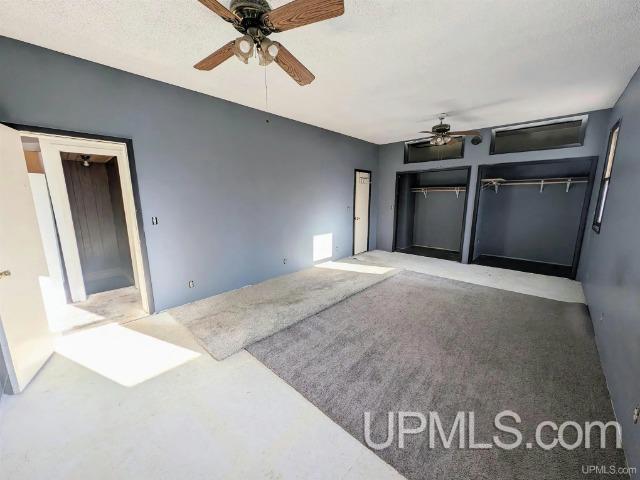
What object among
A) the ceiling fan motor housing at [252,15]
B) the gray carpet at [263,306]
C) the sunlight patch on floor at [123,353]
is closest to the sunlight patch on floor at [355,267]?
the gray carpet at [263,306]

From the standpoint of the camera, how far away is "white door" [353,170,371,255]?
244 inches

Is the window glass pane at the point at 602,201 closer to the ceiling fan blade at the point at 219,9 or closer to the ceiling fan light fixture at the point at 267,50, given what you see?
the ceiling fan light fixture at the point at 267,50

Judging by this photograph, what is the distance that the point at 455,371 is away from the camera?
7.02ft

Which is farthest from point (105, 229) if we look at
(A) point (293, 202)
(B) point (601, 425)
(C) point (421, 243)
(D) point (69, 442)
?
(C) point (421, 243)

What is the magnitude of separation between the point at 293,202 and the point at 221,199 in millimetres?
1388

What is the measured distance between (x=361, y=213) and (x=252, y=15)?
5.19 metres

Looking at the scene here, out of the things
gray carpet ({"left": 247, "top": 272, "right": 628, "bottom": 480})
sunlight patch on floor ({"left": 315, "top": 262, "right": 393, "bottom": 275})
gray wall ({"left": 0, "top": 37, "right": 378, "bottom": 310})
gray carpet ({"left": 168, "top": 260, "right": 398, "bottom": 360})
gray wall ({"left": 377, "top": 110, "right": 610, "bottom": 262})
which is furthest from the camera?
sunlight patch on floor ({"left": 315, "top": 262, "right": 393, "bottom": 275})

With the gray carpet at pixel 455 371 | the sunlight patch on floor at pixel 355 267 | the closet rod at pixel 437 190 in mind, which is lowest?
the gray carpet at pixel 455 371

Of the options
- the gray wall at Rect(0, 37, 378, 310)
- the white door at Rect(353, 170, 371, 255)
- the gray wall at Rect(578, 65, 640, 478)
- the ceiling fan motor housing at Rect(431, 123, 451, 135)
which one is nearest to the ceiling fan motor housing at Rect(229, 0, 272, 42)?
the gray wall at Rect(0, 37, 378, 310)

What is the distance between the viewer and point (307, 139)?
4.80 meters

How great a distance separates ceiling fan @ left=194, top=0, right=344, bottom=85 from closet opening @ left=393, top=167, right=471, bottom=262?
17.1 feet

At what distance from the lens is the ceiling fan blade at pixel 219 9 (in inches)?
51.9

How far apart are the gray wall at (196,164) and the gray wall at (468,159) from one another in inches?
73.3

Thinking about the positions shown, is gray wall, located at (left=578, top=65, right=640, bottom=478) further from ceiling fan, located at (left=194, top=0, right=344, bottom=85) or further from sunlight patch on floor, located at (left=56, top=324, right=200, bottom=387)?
sunlight patch on floor, located at (left=56, top=324, right=200, bottom=387)
